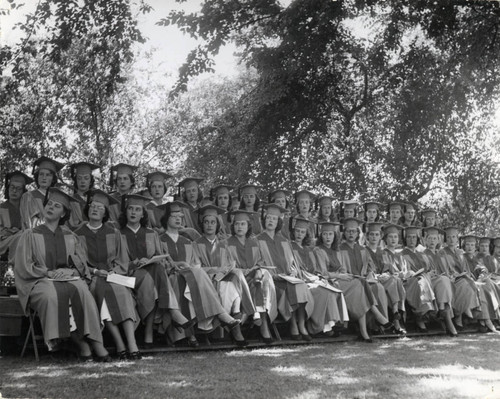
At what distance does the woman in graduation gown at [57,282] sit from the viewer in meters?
5.16

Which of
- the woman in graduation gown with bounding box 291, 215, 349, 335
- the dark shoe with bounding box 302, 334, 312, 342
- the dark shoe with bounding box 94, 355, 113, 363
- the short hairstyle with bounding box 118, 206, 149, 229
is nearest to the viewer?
the dark shoe with bounding box 94, 355, 113, 363

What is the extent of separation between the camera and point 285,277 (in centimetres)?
718

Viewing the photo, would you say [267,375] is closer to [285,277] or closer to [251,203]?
[285,277]

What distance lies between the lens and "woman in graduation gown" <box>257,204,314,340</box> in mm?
7047

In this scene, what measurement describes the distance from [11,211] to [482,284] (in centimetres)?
776

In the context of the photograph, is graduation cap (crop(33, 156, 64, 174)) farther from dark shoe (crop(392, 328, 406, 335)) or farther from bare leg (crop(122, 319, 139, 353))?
dark shoe (crop(392, 328, 406, 335))

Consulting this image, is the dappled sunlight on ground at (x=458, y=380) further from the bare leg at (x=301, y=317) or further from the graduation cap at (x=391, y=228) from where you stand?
the graduation cap at (x=391, y=228)

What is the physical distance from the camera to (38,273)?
5.43 meters

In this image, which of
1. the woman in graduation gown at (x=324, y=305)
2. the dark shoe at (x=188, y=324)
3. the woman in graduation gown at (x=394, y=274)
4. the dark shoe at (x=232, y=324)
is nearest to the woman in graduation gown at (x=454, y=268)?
the woman in graduation gown at (x=394, y=274)

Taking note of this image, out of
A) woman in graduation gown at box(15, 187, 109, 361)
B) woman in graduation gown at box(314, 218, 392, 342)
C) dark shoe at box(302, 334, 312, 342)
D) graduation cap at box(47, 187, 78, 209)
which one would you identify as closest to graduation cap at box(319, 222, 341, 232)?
woman in graduation gown at box(314, 218, 392, 342)

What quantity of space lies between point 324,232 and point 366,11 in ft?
19.0

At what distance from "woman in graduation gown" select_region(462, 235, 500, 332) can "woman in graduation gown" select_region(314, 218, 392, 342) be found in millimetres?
2017

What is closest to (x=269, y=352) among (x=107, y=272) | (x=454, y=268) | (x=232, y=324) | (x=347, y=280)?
(x=232, y=324)

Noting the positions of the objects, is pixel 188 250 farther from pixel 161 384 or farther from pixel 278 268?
pixel 161 384
